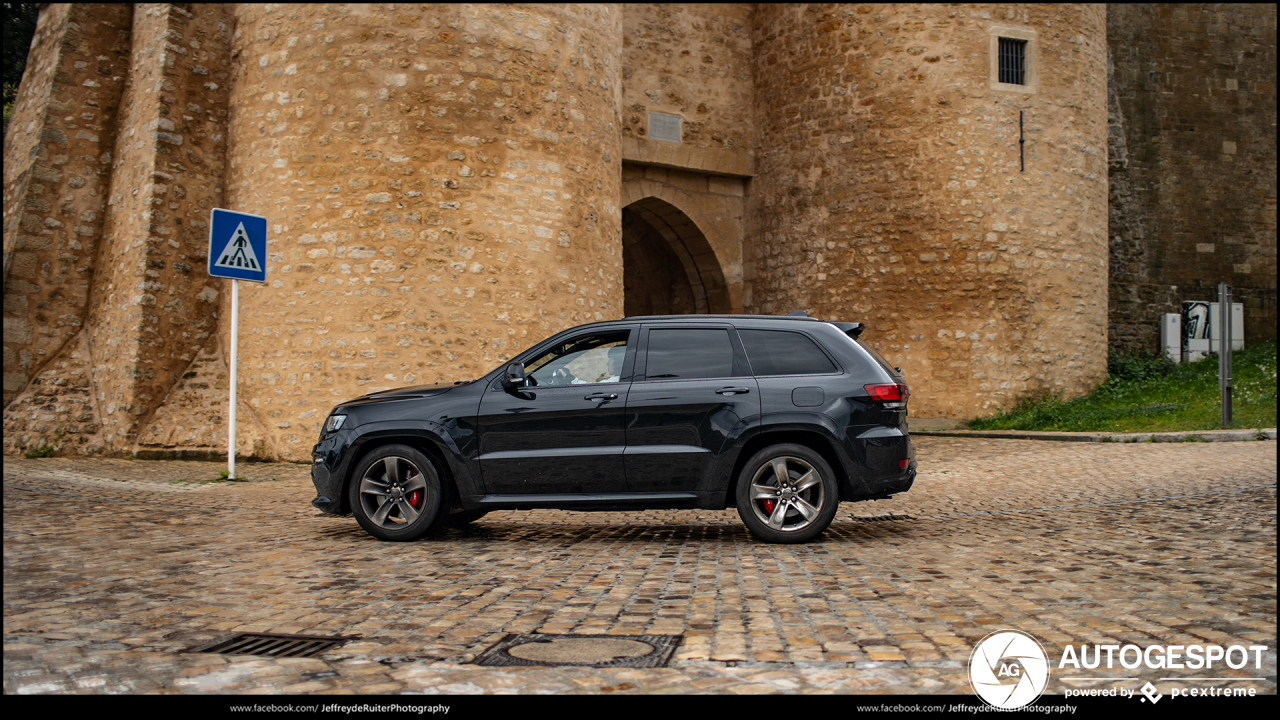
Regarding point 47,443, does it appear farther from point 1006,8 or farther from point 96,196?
point 1006,8

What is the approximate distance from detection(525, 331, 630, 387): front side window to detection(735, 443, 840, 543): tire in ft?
3.92

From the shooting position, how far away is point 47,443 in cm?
1229

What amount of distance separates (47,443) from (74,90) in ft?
16.9

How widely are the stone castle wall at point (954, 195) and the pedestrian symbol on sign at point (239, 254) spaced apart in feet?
35.1

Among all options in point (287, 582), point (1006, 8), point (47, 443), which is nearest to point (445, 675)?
point (287, 582)

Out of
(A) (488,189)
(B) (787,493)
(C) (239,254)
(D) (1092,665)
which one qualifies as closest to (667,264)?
(A) (488,189)

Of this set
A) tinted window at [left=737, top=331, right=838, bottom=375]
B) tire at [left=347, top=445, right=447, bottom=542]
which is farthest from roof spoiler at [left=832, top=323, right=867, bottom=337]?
tire at [left=347, top=445, right=447, bottom=542]

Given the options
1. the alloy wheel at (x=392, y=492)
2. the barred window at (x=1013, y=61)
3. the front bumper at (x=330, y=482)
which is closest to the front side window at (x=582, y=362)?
the alloy wheel at (x=392, y=492)

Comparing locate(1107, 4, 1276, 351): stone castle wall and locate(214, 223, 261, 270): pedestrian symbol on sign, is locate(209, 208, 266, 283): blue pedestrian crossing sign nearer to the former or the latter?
locate(214, 223, 261, 270): pedestrian symbol on sign

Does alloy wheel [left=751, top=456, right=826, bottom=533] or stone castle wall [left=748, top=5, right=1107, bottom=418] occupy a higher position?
stone castle wall [left=748, top=5, right=1107, bottom=418]

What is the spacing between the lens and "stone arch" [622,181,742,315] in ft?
59.9

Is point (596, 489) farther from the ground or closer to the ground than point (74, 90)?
closer to the ground

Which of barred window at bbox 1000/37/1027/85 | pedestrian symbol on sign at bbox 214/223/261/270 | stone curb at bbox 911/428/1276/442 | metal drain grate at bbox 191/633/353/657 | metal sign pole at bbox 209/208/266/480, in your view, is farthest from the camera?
barred window at bbox 1000/37/1027/85

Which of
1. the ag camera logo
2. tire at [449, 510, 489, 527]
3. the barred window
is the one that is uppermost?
the barred window
